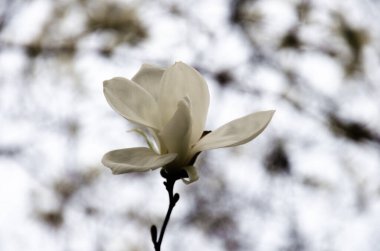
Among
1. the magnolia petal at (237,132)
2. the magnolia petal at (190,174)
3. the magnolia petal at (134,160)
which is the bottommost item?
the magnolia petal at (190,174)

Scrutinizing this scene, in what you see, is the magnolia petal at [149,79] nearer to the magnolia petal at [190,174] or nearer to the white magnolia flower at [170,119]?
the white magnolia flower at [170,119]

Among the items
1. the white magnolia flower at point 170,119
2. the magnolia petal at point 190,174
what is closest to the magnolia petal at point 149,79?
the white magnolia flower at point 170,119

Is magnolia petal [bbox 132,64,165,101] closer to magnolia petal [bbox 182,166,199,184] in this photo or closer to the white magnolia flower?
A: the white magnolia flower

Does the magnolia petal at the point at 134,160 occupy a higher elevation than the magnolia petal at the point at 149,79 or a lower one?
lower

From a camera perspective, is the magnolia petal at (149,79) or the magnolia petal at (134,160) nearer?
the magnolia petal at (134,160)
